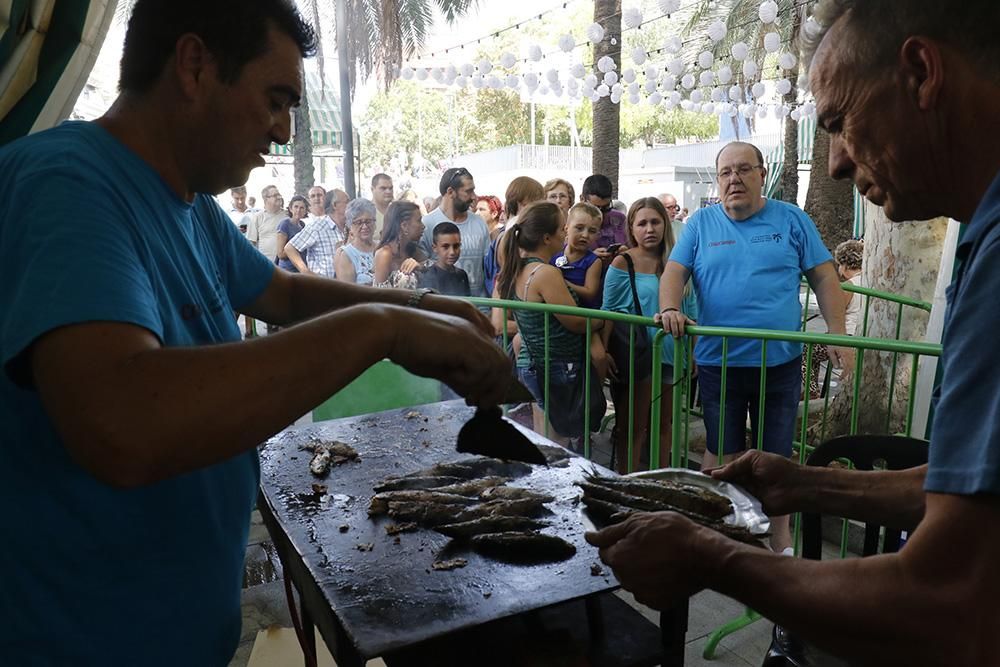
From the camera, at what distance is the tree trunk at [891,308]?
19.8 ft

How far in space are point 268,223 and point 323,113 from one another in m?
12.5

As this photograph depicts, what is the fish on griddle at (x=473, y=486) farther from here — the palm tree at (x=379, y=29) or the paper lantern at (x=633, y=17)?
the palm tree at (x=379, y=29)

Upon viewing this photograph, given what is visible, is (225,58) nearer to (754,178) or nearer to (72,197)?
(72,197)

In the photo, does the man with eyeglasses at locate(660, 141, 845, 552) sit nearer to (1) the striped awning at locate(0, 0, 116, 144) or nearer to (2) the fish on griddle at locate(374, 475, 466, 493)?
(2) the fish on griddle at locate(374, 475, 466, 493)

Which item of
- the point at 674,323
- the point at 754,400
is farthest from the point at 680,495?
the point at 754,400

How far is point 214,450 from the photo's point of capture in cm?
111

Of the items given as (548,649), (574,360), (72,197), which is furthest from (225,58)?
(574,360)

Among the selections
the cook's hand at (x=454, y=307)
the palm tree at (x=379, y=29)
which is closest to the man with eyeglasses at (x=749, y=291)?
the cook's hand at (x=454, y=307)

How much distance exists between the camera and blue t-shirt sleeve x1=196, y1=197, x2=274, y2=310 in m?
1.99

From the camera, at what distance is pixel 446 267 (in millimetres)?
6391

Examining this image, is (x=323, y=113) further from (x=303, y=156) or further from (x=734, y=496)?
(x=734, y=496)

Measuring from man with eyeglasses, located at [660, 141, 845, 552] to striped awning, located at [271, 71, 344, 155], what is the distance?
17354 mm

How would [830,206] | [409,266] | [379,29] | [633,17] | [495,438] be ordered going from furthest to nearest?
[379,29] < [633,17] < [830,206] < [409,266] < [495,438]

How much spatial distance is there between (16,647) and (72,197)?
0.87 metres
